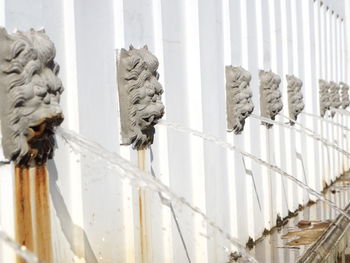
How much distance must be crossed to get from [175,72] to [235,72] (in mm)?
1643

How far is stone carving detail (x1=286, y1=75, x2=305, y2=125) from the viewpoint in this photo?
34.9ft

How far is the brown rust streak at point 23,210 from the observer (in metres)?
3.65

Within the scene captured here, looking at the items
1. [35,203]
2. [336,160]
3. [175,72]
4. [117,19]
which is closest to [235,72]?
[175,72]

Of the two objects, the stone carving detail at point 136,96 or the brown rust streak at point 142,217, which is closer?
the stone carving detail at point 136,96

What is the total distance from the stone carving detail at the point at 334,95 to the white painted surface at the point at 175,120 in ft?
11.6

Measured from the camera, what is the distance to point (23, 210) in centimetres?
370

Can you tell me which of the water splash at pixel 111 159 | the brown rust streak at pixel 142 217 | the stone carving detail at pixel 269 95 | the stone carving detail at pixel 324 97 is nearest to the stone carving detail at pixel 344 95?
the stone carving detail at pixel 324 97

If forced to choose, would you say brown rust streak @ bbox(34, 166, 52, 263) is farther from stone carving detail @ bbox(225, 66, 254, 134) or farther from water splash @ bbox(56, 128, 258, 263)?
stone carving detail @ bbox(225, 66, 254, 134)

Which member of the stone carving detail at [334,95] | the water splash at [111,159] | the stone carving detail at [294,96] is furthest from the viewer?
the stone carving detail at [334,95]

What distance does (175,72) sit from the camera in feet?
19.7

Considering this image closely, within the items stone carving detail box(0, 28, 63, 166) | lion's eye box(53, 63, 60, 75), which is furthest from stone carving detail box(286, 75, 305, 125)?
stone carving detail box(0, 28, 63, 166)

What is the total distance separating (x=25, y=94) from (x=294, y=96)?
25.0 ft

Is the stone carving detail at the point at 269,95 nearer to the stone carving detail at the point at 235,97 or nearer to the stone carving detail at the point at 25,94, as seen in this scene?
the stone carving detail at the point at 235,97

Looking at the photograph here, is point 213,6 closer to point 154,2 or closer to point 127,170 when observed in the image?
point 154,2
